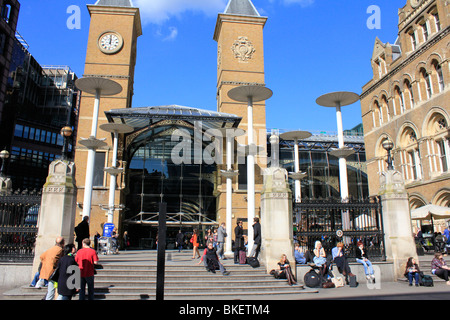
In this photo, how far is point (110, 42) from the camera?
3225 centimetres

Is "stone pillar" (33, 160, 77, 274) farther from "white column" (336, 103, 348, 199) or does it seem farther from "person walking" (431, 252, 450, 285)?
"person walking" (431, 252, 450, 285)

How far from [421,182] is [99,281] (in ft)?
81.1

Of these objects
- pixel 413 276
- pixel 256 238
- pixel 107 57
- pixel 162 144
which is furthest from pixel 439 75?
pixel 107 57

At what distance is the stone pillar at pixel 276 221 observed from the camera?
39.5 ft

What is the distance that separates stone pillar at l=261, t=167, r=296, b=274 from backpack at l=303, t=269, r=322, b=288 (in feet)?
1.90

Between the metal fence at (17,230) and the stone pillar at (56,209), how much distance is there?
1.11 meters

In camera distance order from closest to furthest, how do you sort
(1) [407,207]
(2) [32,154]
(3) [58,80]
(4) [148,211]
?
1. (1) [407,207]
2. (4) [148,211]
3. (2) [32,154]
4. (3) [58,80]

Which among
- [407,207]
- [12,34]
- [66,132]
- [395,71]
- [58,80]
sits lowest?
[407,207]

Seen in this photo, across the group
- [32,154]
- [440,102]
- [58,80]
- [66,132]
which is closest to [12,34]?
[32,154]

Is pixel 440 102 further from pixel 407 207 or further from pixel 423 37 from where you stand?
pixel 407 207

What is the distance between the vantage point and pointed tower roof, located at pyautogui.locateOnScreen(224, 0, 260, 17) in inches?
1394

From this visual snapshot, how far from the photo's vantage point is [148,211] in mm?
29344

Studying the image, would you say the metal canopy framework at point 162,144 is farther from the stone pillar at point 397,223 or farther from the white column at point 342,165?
the stone pillar at point 397,223
